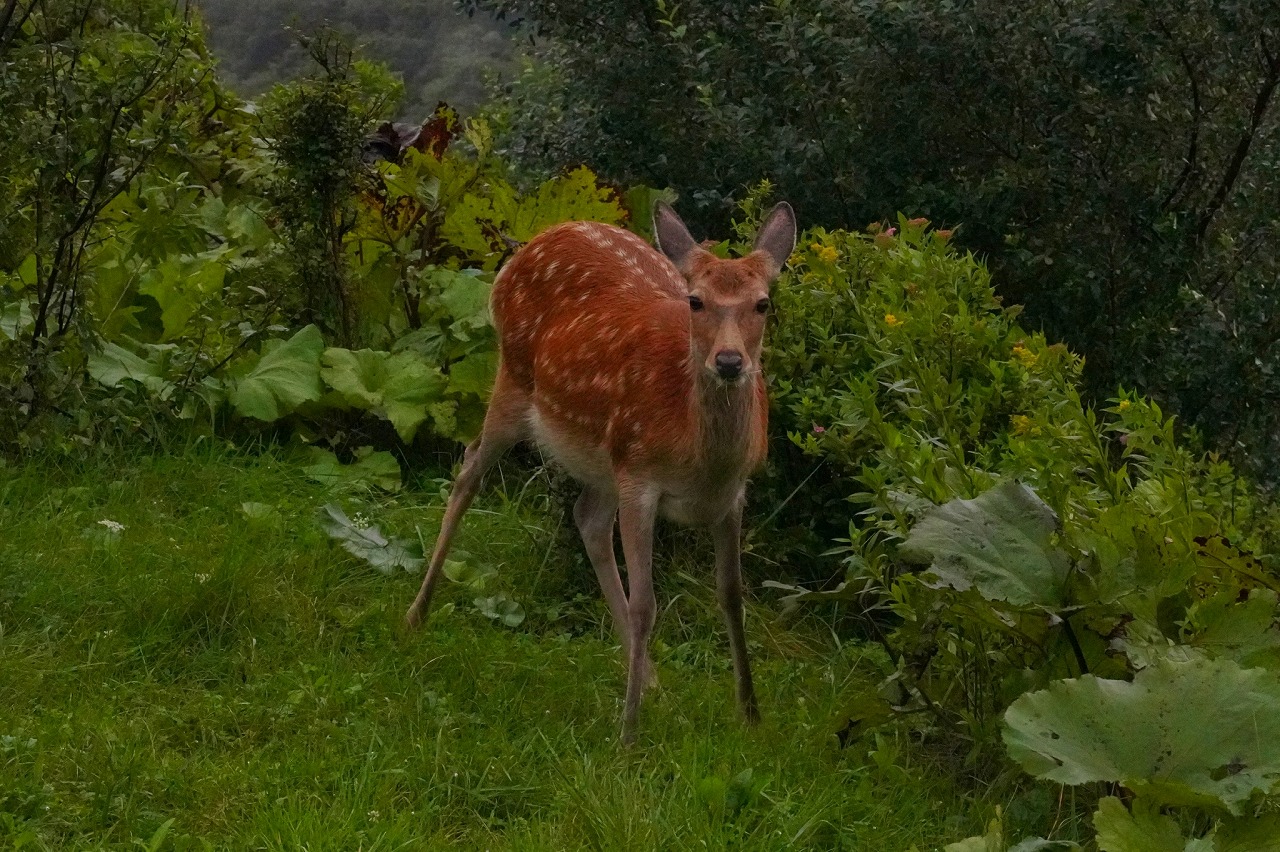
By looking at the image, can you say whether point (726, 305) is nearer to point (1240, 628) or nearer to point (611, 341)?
point (611, 341)

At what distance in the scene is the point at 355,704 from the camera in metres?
4.76

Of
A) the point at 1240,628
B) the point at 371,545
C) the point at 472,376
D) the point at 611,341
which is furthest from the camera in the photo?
the point at 472,376

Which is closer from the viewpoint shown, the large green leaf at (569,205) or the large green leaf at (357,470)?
the large green leaf at (357,470)

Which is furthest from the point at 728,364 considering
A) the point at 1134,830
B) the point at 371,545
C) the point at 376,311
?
the point at 376,311

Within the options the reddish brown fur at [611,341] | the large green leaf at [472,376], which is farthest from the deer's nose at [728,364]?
the large green leaf at [472,376]

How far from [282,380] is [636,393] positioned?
235 cm

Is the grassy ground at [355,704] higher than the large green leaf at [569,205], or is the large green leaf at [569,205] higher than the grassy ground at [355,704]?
the large green leaf at [569,205]

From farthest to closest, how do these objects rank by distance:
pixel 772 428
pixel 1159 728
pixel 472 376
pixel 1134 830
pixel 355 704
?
pixel 472 376
pixel 772 428
pixel 355 704
pixel 1159 728
pixel 1134 830

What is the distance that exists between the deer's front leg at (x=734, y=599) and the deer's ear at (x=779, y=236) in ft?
2.52

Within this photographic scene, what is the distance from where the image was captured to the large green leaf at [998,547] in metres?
3.98

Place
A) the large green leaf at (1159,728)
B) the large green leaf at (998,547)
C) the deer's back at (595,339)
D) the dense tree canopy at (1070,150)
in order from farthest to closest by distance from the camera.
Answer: the dense tree canopy at (1070,150), the deer's back at (595,339), the large green leaf at (998,547), the large green leaf at (1159,728)

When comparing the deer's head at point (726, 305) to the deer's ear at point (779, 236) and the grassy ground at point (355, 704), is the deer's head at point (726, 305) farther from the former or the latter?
the grassy ground at point (355, 704)

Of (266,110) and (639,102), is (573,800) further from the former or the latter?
(639,102)

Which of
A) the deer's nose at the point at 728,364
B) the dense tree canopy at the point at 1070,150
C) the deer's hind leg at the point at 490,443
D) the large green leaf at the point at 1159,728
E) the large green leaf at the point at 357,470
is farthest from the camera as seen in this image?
the dense tree canopy at the point at 1070,150
